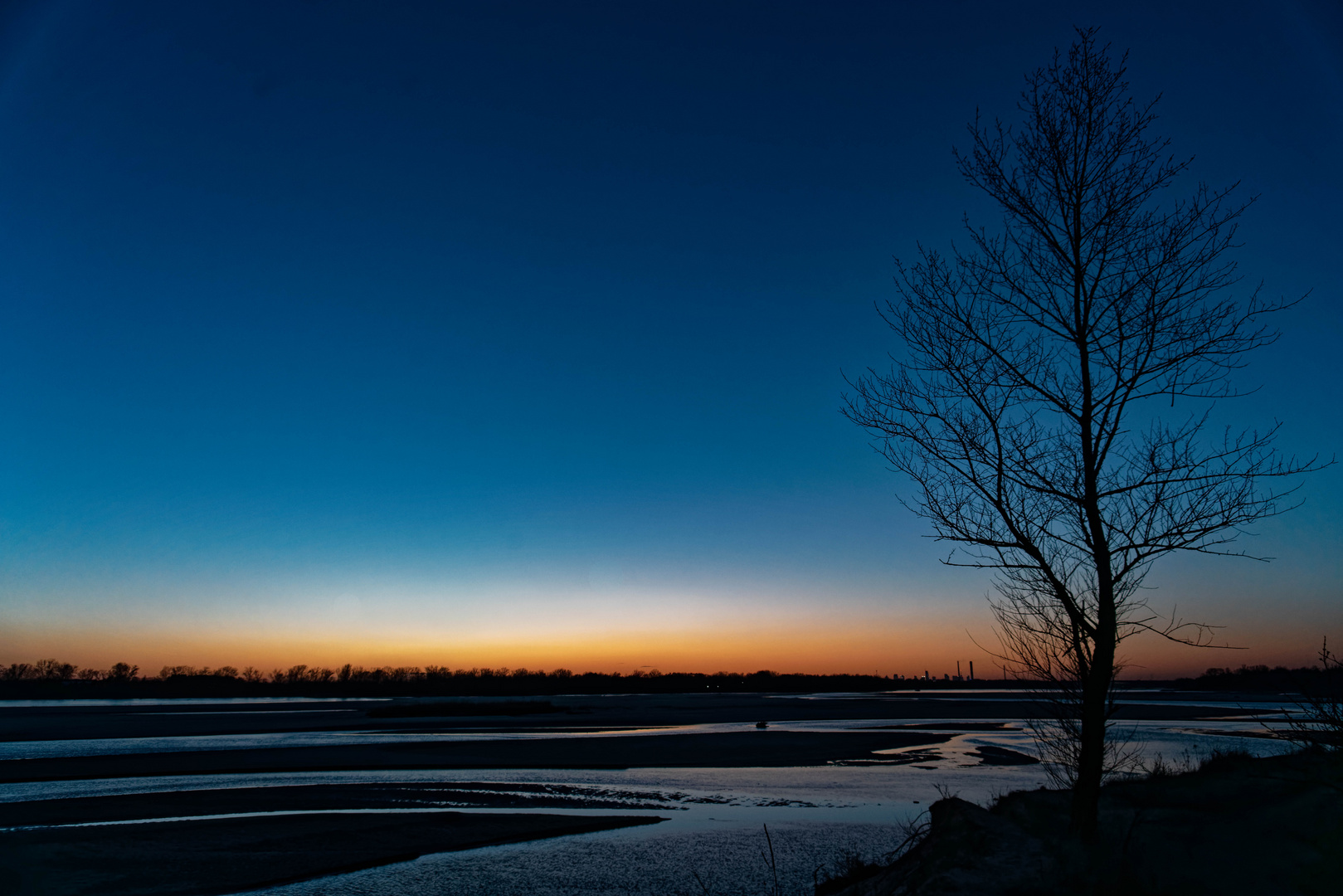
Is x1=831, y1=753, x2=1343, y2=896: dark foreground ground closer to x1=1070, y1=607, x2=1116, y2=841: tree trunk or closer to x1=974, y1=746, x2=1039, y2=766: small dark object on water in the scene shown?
x1=1070, y1=607, x2=1116, y2=841: tree trunk

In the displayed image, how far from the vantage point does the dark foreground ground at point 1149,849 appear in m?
5.46

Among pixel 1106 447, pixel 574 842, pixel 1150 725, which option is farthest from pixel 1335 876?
pixel 1150 725

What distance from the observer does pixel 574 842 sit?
11539 mm

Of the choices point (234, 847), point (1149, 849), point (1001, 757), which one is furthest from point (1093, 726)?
point (1001, 757)

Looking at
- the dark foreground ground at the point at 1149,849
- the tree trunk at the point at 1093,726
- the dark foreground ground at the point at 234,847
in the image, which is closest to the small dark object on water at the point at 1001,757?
the dark foreground ground at the point at 234,847

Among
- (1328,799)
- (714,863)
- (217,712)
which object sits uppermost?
(1328,799)

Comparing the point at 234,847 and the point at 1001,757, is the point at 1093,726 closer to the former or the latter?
the point at 234,847

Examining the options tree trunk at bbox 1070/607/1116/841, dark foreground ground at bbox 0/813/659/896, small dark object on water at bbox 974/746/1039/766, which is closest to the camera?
tree trunk at bbox 1070/607/1116/841

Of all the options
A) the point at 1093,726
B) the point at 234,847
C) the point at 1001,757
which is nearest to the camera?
the point at 1093,726

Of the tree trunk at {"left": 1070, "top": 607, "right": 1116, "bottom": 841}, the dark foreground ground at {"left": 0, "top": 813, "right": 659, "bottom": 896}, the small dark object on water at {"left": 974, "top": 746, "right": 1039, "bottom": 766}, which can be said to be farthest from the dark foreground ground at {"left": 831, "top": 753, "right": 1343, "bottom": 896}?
the small dark object on water at {"left": 974, "top": 746, "right": 1039, "bottom": 766}

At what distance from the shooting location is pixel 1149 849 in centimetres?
593

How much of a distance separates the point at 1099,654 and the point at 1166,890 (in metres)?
1.60

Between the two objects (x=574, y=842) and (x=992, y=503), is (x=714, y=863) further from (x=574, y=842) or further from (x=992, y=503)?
(x=992, y=503)

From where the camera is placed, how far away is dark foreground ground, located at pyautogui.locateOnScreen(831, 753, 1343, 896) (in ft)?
17.9
